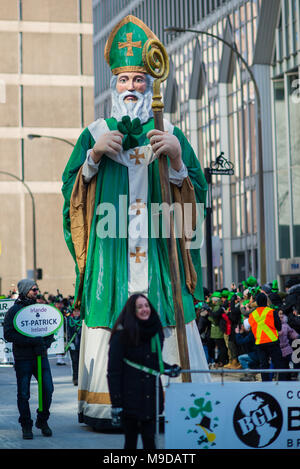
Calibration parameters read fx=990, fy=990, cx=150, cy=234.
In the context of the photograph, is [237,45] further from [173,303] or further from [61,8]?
[173,303]

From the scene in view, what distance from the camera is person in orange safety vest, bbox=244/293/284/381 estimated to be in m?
13.8

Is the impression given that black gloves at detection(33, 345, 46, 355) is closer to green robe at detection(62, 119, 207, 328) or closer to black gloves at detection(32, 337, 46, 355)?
black gloves at detection(32, 337, 46, 355)

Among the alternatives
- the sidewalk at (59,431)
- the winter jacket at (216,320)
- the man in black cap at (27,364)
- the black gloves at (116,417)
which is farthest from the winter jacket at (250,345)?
the black gloves at (116,417)

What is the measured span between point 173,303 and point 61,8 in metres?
51.5

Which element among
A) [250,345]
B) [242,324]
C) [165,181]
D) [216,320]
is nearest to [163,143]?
[165,181]

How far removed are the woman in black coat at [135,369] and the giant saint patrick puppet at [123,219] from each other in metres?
2.35

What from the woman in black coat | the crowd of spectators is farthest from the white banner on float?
the crowd of spectators

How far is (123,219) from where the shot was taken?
10.0 metres

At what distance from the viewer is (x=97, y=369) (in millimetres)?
9758

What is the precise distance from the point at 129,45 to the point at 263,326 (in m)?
5.14

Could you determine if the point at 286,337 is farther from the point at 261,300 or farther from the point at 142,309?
the point at 142,309

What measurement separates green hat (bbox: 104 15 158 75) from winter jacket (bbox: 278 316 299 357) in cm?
563

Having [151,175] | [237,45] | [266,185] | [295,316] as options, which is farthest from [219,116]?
[151,175]

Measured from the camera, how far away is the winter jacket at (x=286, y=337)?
46.7ft
